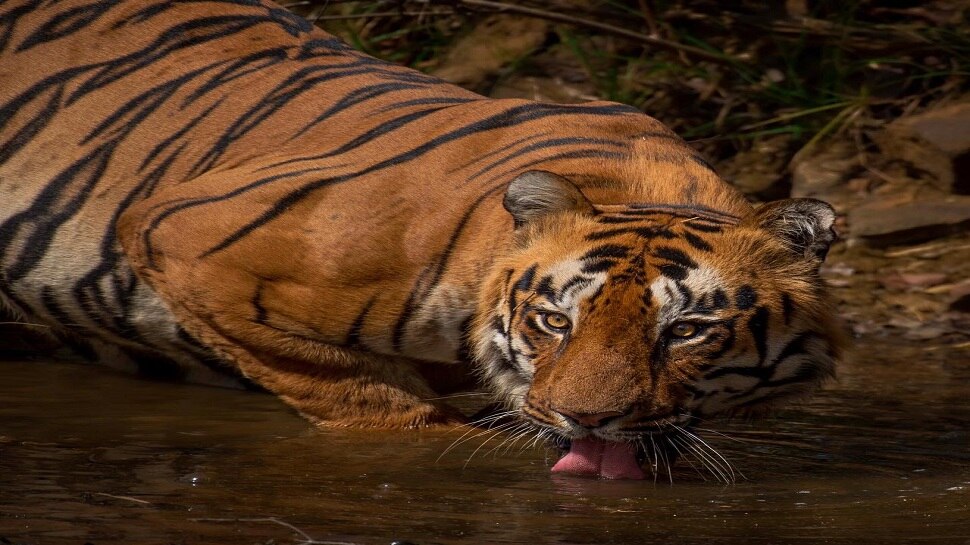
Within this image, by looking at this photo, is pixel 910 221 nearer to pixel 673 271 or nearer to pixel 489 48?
pixel 489 48

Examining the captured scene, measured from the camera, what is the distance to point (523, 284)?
130 inches

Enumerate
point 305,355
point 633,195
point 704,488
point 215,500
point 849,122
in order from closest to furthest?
point 215,500 → point 704,488 → point 633,195 → point 305,355 → point 849,122

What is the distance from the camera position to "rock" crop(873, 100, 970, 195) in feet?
19.4

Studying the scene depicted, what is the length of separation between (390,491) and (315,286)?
0.72 meters

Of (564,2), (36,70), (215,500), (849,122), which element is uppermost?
(564,2)

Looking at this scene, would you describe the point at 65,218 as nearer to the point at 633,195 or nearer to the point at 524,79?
the point at 633,195

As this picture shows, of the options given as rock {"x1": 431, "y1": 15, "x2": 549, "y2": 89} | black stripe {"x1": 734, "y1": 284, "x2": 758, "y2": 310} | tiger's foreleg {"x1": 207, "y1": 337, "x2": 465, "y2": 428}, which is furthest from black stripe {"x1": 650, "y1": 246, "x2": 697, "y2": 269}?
rock {"x1": 431, "y1": 15, "x2": 549, "y2": 89}

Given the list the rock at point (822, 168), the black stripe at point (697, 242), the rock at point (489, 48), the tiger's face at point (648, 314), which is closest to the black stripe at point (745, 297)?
the tiger's face at point (648, 314)

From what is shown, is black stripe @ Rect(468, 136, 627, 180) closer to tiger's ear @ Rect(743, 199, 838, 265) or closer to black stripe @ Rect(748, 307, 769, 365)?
tiger's ear @ Rect(743, 199, 838, 265)

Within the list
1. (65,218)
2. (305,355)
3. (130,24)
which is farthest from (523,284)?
(130,24)

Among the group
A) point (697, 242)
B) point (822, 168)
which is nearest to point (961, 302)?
point (822, 168)

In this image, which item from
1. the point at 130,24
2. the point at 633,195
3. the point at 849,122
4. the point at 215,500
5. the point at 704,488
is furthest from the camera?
the point at 849,122

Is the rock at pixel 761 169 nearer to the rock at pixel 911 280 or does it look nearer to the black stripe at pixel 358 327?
the rock at pixel 911 280

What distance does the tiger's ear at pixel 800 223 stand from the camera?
10.6 feet
